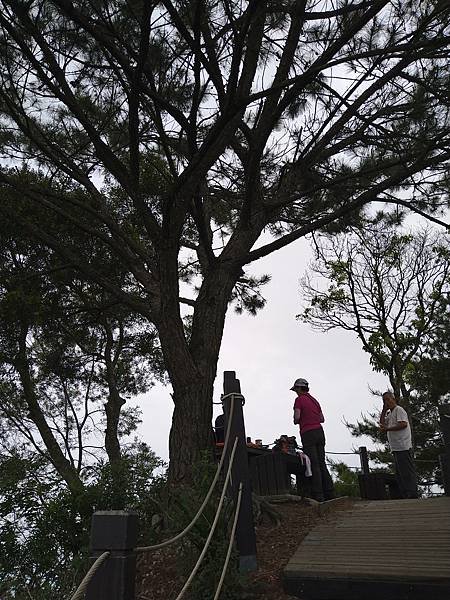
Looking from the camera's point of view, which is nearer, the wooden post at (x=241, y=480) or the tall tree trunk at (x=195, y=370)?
the wooden post at (x=241, y=480)

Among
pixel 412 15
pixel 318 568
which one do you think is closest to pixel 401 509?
pixel 318 568

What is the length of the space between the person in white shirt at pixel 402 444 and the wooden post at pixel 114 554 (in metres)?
5.12

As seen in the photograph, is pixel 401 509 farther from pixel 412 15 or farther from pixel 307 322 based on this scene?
pixel 307 322

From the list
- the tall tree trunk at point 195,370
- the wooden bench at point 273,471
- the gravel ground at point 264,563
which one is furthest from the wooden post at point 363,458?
the tall tree trunk at point 195,370

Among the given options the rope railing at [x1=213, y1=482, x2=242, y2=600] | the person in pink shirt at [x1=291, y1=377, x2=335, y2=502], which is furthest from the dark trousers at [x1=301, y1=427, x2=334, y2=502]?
the rope railing at [x1=213, y1=482, x2=242, y2=600]

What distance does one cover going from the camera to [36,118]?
617 cm

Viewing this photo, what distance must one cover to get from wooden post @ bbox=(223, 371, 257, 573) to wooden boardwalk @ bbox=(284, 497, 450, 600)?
0.27 metres

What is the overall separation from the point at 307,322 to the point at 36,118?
10386 mm

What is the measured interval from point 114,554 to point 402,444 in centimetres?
524

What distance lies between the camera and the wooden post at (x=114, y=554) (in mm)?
1517

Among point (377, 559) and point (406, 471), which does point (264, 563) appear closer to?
point (377, 559)

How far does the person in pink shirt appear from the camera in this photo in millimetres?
5637

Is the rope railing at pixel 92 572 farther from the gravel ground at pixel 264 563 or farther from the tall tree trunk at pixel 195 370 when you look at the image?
the tall tree trunk at pixel 195 370

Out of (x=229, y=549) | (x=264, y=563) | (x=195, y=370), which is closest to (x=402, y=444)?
(x=195, y=370)
